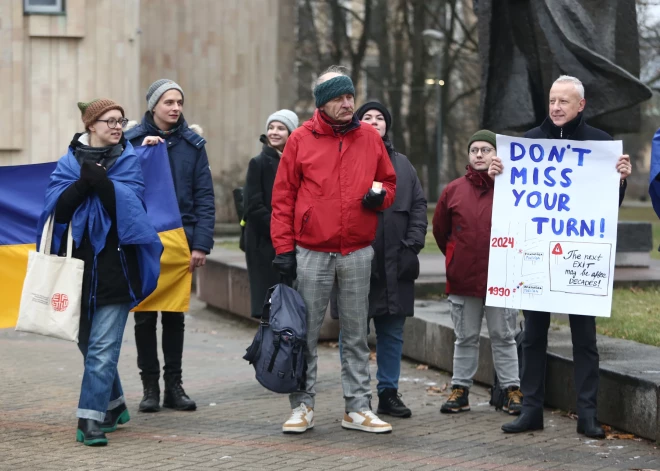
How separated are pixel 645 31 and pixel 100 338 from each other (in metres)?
28.2

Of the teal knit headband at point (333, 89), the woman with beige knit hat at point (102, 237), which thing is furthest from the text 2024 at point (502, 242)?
the woman with beige knit hat at point (102, 237)

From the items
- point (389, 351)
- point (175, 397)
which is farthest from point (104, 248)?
point (389, 351)

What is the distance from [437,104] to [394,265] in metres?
33.9

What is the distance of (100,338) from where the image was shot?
6.75 metres

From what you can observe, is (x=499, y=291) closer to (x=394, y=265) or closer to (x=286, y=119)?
(x=394, y=265)

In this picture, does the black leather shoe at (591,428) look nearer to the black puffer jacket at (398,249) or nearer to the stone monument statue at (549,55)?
the black puffer jacket at (398,249)

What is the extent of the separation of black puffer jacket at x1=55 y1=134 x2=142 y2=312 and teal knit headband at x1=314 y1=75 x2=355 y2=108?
1166 millimetres

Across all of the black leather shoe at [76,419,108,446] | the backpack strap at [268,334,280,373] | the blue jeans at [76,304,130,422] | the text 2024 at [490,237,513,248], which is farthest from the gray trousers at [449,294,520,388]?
the black leather shoe at [76,419,108,446]

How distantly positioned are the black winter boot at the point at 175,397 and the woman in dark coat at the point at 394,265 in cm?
120

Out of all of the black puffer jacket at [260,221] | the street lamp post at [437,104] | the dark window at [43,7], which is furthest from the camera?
the street lamp post at [437,104]

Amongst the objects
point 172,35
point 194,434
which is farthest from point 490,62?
point 172,35

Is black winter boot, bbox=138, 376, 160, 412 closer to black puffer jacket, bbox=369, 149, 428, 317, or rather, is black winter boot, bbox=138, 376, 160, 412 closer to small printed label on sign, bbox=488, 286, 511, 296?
black puffer jacket, bbox=369, 149, 428, 317

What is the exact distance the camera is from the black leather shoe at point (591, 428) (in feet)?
22.5

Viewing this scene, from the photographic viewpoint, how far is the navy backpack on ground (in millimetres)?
6809
